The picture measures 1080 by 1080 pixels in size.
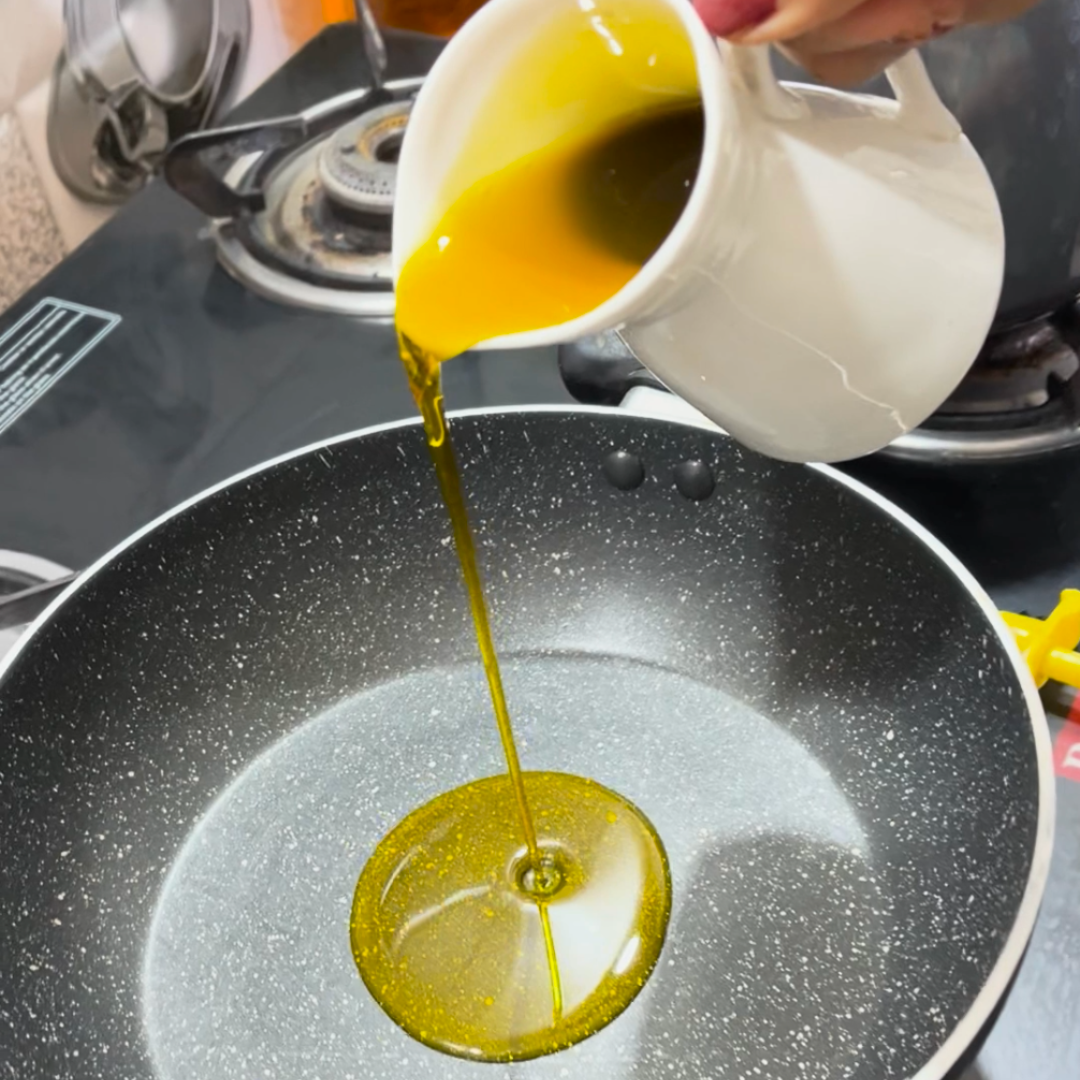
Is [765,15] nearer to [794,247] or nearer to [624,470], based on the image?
[794,247]

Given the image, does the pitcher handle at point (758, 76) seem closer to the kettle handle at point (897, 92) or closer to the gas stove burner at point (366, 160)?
the kettle handle at point (897, 92)

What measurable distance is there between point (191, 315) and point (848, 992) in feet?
2.07

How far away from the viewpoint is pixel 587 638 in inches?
26.6

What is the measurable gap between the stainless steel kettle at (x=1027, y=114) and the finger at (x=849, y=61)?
163 mm

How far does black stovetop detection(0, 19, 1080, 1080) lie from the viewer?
63 centimetres

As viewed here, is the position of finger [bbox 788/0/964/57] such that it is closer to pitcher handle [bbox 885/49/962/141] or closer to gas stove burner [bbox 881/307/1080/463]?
pitcher handle [bbox 885/49/962/141]

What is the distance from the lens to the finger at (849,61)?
37 cm

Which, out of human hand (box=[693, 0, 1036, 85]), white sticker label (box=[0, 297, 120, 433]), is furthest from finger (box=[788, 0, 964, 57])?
white sticker label (box=[0, 297, 120, 433])

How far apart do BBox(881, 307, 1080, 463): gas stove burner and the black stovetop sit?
0.04ft

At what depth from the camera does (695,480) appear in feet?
2.10

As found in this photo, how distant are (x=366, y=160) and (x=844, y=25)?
594 mm

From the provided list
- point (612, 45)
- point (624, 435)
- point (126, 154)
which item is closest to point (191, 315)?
point (126, 154)

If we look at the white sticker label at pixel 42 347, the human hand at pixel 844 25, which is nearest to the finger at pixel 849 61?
the human hand at pixel 844 25

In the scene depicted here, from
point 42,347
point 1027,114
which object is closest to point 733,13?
point 1027,114
